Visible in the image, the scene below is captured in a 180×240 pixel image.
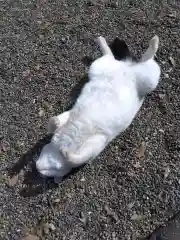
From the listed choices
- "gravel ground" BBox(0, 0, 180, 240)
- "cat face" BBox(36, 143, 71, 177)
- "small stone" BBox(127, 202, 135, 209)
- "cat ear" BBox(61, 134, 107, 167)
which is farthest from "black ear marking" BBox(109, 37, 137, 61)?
"small stone" BBox(127, 202, 135, 209)

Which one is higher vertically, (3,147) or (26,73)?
(26,73)

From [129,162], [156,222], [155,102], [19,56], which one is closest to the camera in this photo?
[156,222]

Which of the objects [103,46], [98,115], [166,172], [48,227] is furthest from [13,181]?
[103,46]

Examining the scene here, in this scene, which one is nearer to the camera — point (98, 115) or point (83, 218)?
point (98, 115)

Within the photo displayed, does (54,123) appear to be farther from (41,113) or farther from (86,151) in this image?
(41,113)

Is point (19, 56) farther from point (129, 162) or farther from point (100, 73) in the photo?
point (129, 162)

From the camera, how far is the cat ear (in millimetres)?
3326

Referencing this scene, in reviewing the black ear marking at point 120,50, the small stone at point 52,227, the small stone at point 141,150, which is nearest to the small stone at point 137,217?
the small stone at point 141,150

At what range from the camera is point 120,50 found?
163 inches

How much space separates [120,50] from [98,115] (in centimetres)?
88

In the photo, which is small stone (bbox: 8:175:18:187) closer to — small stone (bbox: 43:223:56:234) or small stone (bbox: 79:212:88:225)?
small stone (bbox: 43:223:56:234)

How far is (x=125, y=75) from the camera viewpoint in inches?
149

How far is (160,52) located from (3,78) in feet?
4.97

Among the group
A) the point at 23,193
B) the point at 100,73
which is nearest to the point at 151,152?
the point at 100,73
